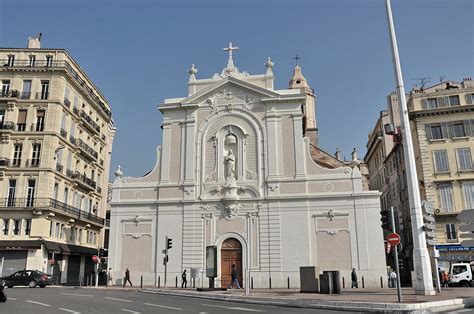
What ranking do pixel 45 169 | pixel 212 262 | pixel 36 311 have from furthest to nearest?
pixel 45 169, pixel 212 262, pixel 36 311

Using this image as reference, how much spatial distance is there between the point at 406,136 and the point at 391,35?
4.93m

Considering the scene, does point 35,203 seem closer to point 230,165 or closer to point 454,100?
point 230,165

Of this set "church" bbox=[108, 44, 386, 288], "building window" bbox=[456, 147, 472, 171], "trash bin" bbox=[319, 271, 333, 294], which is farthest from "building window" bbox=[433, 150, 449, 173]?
"trash bin" bbox=[319, 271, 333, 294]

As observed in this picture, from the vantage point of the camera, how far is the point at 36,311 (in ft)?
44.5

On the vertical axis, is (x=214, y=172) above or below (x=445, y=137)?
below

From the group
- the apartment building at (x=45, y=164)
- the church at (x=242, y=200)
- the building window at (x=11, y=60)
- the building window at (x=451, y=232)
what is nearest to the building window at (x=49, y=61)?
the apartment building at (x=45, y=164)

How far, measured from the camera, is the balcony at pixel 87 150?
145 ft

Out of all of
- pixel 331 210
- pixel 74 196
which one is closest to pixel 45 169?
pixel 74 196

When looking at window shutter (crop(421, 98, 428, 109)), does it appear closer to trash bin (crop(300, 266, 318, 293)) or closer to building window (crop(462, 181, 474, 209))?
building window (crop(462, 181, 474, 209))

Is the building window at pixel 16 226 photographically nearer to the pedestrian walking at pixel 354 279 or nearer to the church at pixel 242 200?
the church at pixel 242 200

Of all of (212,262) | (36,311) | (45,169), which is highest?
(45,169)

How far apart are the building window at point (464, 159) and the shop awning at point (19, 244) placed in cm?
3615

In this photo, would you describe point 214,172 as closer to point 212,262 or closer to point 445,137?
point 212,262

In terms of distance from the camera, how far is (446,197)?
1428 inches
